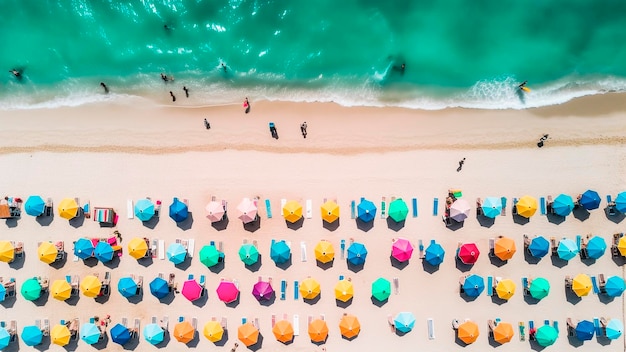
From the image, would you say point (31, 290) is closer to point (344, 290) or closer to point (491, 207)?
point (344, 290)

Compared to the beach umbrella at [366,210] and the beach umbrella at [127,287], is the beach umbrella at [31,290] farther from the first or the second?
the beach umbrella at [366,210]

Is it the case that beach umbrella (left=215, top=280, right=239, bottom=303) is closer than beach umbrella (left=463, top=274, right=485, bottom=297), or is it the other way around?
beach umbrella (left=463, top=274, right=485, bottom=297)

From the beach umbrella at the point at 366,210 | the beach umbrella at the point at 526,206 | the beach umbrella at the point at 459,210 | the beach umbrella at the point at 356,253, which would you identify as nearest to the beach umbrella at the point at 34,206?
the beach umbrella at the point at 356,253

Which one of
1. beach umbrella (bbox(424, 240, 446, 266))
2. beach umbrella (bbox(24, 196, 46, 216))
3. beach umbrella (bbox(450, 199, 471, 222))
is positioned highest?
beach umbrella (bbox(24, 196, 46, 216))

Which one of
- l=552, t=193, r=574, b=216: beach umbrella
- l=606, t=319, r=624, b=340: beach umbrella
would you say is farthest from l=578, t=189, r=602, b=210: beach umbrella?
l=606, t=319, r=624, b=340: beach umbrella

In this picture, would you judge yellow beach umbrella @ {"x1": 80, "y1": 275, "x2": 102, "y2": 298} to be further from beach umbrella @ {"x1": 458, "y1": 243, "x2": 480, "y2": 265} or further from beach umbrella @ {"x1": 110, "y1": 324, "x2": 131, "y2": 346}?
beach umbrella @ {"x1": 458, "y1": 243, "x2": 480, "y2": 265}

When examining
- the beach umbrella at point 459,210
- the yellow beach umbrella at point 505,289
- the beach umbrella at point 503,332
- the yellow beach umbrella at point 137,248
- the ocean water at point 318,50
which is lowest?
the beach umbrella at point 503,332

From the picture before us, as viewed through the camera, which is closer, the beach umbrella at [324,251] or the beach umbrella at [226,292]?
the beach umbrella at [324,251]
